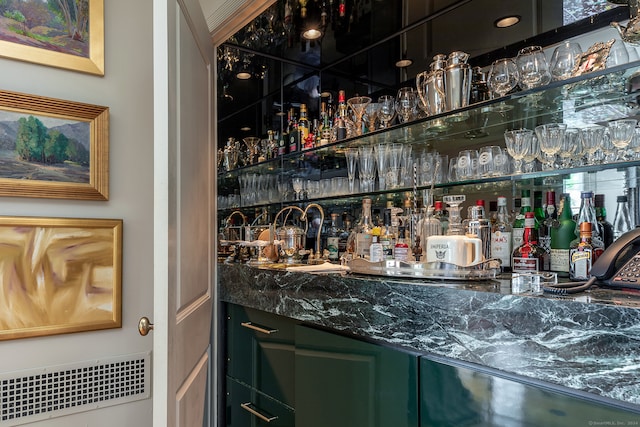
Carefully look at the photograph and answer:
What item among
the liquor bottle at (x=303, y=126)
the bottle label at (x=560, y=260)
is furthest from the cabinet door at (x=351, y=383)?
the liquor bottle at (x=303, y=126)

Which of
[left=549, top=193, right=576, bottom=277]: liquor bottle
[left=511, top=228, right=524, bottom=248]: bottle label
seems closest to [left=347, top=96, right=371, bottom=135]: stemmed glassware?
[left=511, top=228, right=524, bottom=248]: bottle label

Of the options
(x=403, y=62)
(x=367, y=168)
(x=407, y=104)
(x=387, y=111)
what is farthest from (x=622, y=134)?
(x=403, y=62)

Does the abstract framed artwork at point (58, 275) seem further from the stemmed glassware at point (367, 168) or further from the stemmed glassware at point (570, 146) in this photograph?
the stemmed glassware at point (570, 146)

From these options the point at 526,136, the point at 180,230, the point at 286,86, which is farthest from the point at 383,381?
the point at 286,86

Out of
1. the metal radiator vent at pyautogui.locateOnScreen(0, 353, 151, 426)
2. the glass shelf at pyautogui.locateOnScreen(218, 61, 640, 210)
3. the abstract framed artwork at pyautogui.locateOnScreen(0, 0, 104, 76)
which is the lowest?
the metal radiator vent at pyautogui.locateOnScreen(0, 353, 151, 426)

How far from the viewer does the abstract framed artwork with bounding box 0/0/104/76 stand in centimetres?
168

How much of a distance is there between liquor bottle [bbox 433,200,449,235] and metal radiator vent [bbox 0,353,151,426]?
4.97 ft

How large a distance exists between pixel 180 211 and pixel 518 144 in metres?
1.22

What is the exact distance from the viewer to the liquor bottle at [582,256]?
1.26m

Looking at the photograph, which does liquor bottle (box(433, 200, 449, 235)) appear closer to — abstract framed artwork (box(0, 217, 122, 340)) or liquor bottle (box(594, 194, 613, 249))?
liquor bottle (box(594, 194, 613, 249))

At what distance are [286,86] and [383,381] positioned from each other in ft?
7.35

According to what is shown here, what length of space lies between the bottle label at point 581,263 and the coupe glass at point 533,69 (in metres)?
0.58

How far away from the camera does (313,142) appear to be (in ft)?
7.99

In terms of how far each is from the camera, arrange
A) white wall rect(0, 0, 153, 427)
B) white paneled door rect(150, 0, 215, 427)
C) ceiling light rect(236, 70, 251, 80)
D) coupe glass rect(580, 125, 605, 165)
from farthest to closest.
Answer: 1. ceiling light rect(236, 70, 251, 80)
2. white wall rect(0, 0, 153, 427)
3. coupe glass rect(580, 125, 605, 165)
4. white paneled door rect(150, 0, 215, 427)
